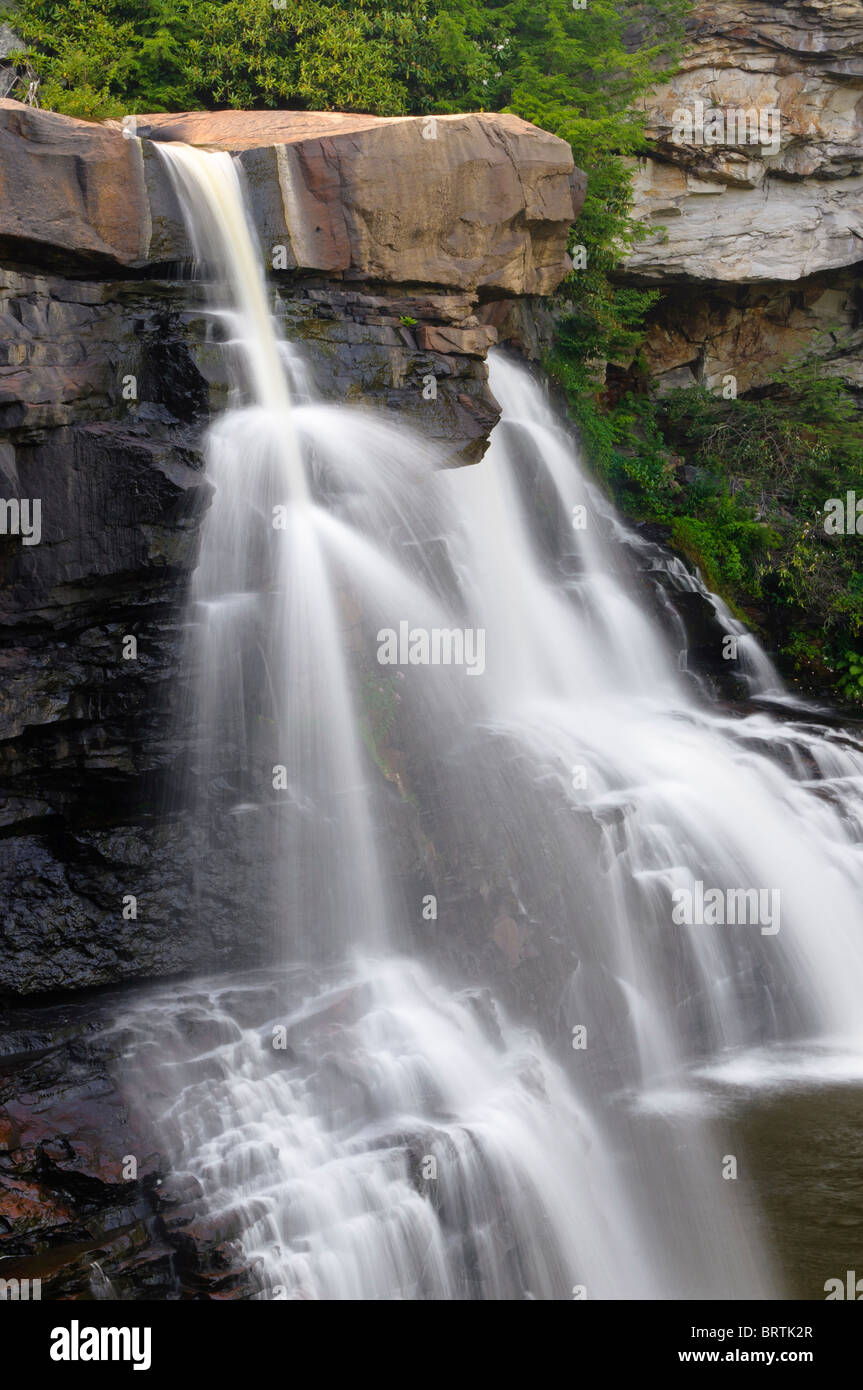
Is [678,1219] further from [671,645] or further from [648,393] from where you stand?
[648,393]

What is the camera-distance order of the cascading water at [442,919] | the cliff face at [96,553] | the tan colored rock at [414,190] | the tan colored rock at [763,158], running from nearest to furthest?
the cascading water at [442,919] < the cliff face at [96,553] < the tan colored rock at [414,190] < the tan colored rock at [763,158]

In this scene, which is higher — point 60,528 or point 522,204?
point 522,204

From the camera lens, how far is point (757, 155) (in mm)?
17203

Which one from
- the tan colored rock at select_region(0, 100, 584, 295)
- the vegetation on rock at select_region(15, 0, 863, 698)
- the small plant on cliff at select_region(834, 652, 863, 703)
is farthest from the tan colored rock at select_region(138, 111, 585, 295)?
the small plant on cliff at select_region(834, 652, 863, 703)

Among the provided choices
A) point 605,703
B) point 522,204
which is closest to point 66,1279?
point 605,703

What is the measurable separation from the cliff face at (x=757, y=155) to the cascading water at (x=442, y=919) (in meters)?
8.44

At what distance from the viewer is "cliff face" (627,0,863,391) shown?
55.2 feet

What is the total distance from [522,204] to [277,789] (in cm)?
599

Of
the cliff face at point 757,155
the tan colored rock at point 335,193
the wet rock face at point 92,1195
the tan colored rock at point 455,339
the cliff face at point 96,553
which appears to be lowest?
the wet rock face at point 92,1195

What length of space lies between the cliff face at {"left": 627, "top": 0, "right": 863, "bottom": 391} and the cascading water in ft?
27.7

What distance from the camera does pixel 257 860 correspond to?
8344mm

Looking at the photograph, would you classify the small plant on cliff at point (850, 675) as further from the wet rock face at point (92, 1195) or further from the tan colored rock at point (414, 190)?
the wet rock face at point (92, 1195)

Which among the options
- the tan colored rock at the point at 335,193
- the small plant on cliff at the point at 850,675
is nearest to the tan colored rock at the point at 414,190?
the tan colored rock at the point at 335,193

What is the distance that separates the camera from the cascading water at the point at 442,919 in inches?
259
